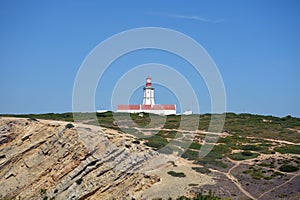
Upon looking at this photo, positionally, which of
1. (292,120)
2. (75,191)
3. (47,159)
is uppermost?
(292,120)

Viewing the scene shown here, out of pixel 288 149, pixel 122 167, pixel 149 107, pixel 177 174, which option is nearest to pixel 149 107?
pixel 149 107

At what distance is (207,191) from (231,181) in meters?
4.30

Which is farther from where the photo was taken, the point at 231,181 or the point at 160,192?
the point at 231,181

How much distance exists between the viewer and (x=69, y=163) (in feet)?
132

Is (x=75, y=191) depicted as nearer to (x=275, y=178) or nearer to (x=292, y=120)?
(x=275, y=178)

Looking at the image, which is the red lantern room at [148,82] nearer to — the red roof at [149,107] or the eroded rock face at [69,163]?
the red roof at [149,107]

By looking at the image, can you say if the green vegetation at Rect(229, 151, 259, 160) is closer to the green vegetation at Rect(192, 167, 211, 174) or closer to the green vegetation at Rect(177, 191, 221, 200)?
the green vegetation at Rect(192, 167, 211, 174)

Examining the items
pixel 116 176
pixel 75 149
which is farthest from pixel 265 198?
pixel 75 149

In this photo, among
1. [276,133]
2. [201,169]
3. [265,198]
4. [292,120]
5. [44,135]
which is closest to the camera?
[265,198]

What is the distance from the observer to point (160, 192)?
34.2m

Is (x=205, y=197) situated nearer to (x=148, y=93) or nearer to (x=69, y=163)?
(x=69, y=163)

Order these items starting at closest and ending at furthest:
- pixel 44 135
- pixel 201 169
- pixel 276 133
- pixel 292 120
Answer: pixel 201 169
pixel 44 135
pixel 276 133
pixel 292 120

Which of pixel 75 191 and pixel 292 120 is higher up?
pixel 292 120

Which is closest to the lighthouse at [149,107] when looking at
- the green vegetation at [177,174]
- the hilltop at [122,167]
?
the hilltop at [122,167]
